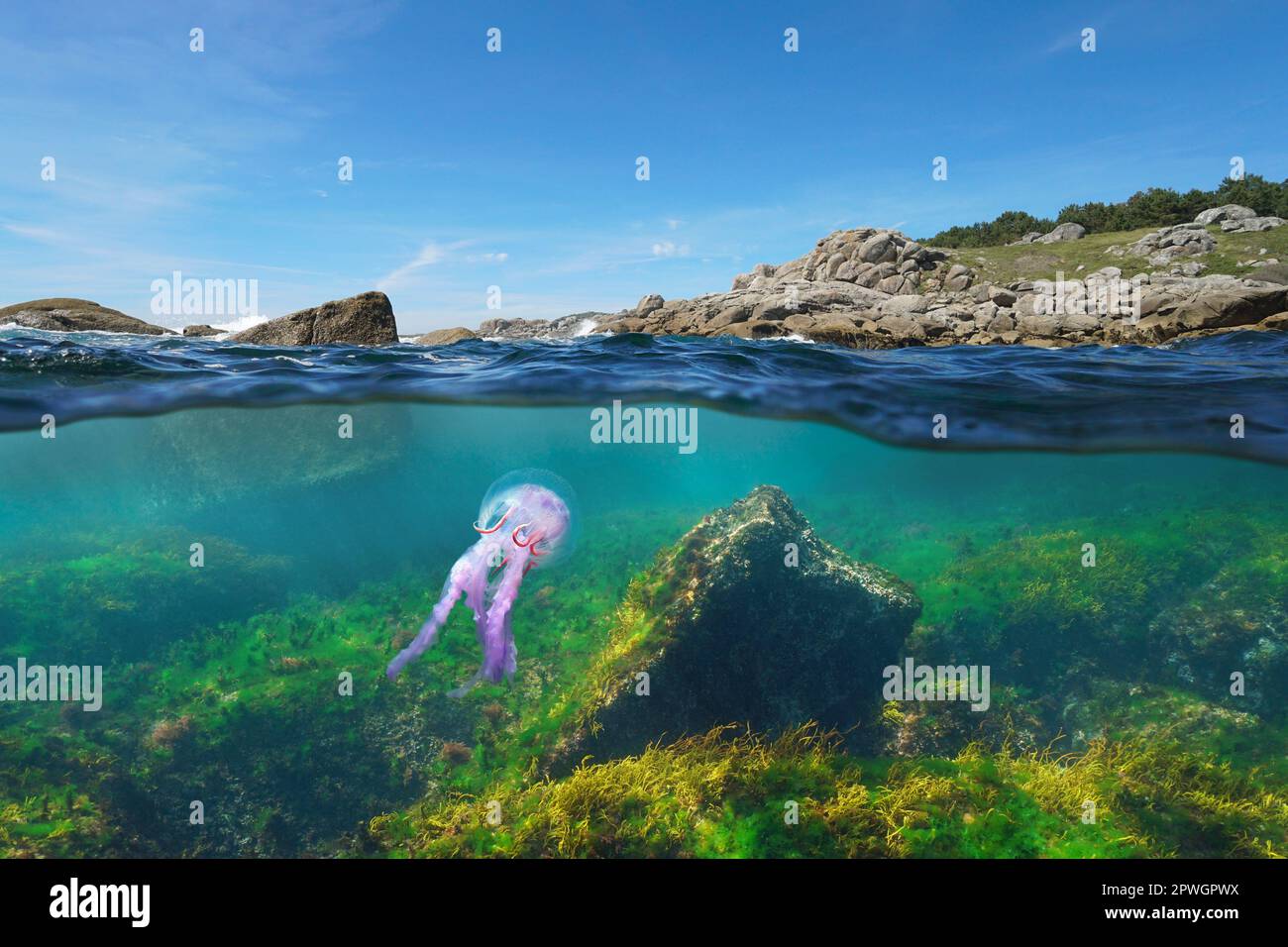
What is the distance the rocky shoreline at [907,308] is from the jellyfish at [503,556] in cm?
949

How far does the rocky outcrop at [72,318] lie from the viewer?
20844 millimetres

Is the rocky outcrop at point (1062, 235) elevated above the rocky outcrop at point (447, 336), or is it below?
above

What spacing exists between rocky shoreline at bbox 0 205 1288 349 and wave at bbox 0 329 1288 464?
12.7 feet

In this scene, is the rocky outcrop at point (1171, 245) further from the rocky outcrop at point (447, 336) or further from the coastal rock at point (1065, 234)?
the rocky outcrop at point (447, 336)

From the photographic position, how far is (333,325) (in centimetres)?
1468

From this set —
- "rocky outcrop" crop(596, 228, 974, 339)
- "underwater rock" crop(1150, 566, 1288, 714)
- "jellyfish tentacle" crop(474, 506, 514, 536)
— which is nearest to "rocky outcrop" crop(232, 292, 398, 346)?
"jellyfish tentacle" crop(474, 506, 514, 536)

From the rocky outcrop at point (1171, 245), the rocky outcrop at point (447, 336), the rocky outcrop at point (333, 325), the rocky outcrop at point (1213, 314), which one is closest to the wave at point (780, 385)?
the rocky outcrop at point (333, 325)

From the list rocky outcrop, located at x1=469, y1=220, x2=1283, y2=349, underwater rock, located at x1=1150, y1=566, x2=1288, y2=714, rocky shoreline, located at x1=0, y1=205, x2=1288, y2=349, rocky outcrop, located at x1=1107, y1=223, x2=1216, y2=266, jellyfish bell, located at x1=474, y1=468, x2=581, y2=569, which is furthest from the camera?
rocky outcrop, located at x1=1107, y1=223, x2=1216, y2=266

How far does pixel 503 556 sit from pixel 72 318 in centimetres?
2477

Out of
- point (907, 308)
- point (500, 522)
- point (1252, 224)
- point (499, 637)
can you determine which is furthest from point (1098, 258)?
point (499, 637)

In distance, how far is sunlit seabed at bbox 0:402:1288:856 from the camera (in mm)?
5984

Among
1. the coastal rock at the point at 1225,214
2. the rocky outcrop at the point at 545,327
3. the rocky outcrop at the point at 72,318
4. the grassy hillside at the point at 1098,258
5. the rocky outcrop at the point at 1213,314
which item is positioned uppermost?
the coastal rock at the point at 1225,214

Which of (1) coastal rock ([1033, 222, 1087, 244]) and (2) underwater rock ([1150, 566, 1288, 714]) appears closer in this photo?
(2) underwater rock ([1150, 566, 1288, 714])

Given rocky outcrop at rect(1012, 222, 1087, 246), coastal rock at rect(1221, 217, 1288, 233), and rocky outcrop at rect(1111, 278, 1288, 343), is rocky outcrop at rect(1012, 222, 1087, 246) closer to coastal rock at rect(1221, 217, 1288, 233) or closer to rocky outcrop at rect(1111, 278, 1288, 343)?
coastal rock at rect(1221, 217, 1288, 233)
